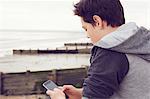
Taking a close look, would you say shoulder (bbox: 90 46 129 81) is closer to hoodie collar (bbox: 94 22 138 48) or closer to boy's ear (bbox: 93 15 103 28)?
hoodie collar (bbox: 94 22 138 48)

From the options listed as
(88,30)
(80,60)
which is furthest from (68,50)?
(88,30)

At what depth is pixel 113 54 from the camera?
237 centimetres

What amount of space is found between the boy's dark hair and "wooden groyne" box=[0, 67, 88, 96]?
218 inches

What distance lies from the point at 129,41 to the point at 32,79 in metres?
5.83

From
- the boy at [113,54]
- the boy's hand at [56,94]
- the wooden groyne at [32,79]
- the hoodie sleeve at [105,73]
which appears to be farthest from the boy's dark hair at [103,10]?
the wooden groyne at [32,79]

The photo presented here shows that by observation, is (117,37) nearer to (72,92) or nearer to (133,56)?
(133,56)

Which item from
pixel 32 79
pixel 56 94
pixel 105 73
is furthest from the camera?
pixel 32 79

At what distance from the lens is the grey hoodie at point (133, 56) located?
7.91 ft

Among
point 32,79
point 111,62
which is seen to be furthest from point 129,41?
point 32,79

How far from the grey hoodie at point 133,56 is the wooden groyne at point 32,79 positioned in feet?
18.3

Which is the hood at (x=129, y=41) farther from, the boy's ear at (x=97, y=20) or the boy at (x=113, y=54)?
the boy's ear at (x=97, y=20)

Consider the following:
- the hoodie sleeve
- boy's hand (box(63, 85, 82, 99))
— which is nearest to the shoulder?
the hoodie sleeve

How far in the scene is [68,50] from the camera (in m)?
12.2

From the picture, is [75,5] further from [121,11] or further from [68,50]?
[68,50]
